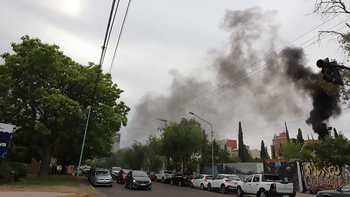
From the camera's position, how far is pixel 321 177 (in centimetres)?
1833

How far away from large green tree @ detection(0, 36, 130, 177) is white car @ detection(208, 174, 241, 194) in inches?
411

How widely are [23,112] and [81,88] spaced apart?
19.8 feet

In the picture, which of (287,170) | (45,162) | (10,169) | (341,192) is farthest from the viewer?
(45,162)

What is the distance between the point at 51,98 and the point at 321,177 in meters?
22.5

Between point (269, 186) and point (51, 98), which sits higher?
point (51, 98)

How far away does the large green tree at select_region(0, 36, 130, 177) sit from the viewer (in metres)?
19.4

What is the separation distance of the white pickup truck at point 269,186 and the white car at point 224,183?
3.33 metres

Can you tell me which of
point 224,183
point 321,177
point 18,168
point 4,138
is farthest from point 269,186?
point 18,168

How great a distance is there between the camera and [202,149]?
123 ft

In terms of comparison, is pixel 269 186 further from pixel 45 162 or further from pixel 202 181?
pixel 45 162

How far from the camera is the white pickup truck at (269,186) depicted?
13.2 metres

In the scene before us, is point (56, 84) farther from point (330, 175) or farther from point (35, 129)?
point (330, 175)

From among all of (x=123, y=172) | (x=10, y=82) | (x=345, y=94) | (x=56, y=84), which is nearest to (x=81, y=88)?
(x=56, y=84)

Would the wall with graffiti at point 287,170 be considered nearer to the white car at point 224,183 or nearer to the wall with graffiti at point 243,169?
the wall with graffiti at point 243,169
